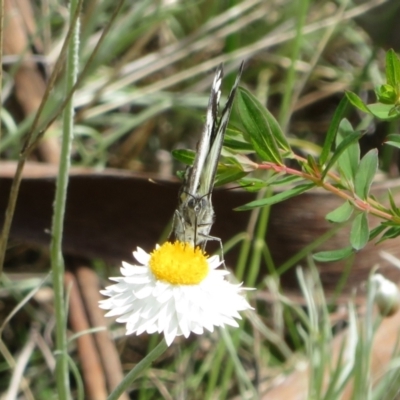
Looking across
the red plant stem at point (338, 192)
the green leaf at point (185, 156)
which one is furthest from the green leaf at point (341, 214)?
the green leaf at point (185, 156)

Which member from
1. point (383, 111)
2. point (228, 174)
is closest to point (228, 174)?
point (228, 174)

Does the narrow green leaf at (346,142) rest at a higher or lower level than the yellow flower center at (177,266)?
higher

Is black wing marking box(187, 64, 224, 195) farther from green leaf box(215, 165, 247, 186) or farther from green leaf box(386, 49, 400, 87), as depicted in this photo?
green leaf box(386, 49, 400, 87)

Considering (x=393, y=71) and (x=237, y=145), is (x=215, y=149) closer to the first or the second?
(x=237, y=145)

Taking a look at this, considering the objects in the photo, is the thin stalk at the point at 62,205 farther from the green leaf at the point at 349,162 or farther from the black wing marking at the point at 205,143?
the green leaf at the point at 349,162

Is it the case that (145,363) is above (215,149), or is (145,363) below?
below

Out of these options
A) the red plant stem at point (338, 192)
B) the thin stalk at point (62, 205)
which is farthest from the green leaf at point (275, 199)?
the thin stalk at point (62, 205)

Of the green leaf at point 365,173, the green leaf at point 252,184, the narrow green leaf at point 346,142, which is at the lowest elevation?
the green leaf at point 365,173
